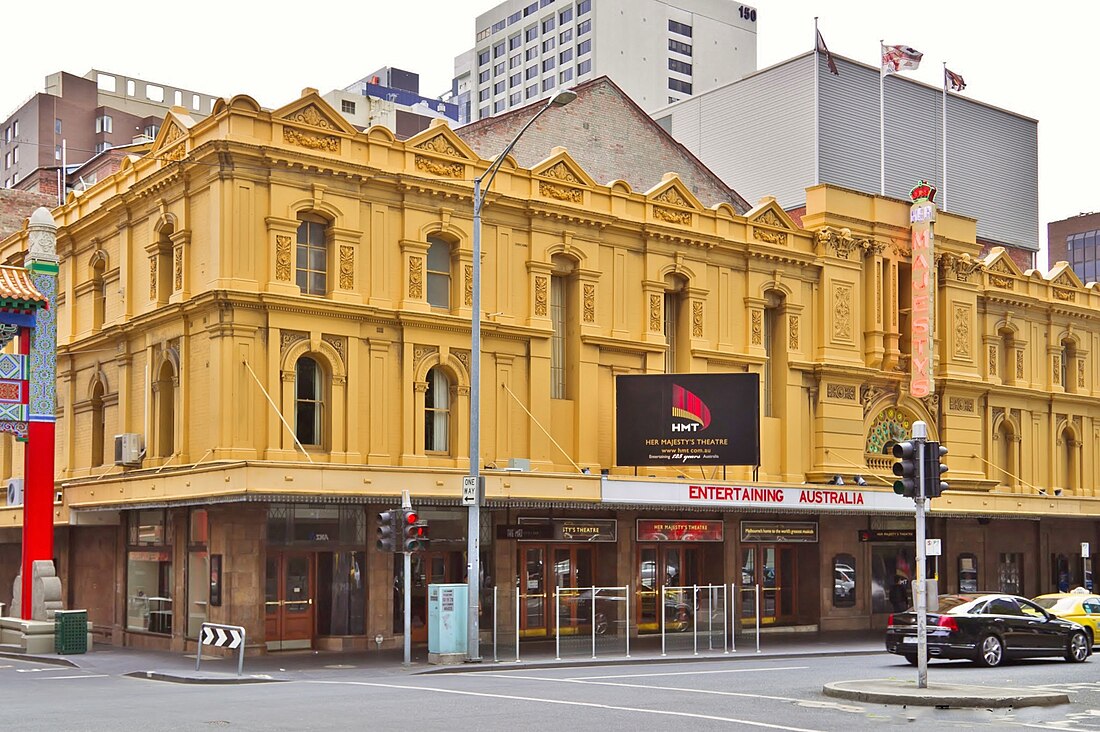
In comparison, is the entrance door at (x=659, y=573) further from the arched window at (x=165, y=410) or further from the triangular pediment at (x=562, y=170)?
the arched window at (x=165, y=410)

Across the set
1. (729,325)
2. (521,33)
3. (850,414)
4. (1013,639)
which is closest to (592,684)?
(1013,639)

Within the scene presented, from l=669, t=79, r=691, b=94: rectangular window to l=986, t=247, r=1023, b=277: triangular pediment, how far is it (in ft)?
215

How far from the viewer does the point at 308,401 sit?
3331 centimetres

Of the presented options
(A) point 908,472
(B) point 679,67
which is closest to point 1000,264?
(A) point 908,472

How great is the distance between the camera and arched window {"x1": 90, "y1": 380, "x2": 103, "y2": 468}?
38.8 m

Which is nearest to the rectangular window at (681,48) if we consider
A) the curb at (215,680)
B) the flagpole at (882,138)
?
the flagpole at (882,138)

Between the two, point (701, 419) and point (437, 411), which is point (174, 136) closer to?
point (437, 411)

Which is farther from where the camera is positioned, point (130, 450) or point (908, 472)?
point (130, 450)

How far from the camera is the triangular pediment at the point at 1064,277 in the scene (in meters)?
51.6

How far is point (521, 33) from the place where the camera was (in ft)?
407

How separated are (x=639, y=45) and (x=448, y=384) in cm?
8123

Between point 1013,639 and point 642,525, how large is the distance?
469 inches

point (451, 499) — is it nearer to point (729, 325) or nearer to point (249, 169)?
point (249, 169)

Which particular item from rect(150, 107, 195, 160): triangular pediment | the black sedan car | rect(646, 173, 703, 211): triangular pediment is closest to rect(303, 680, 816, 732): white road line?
the black sedan car
